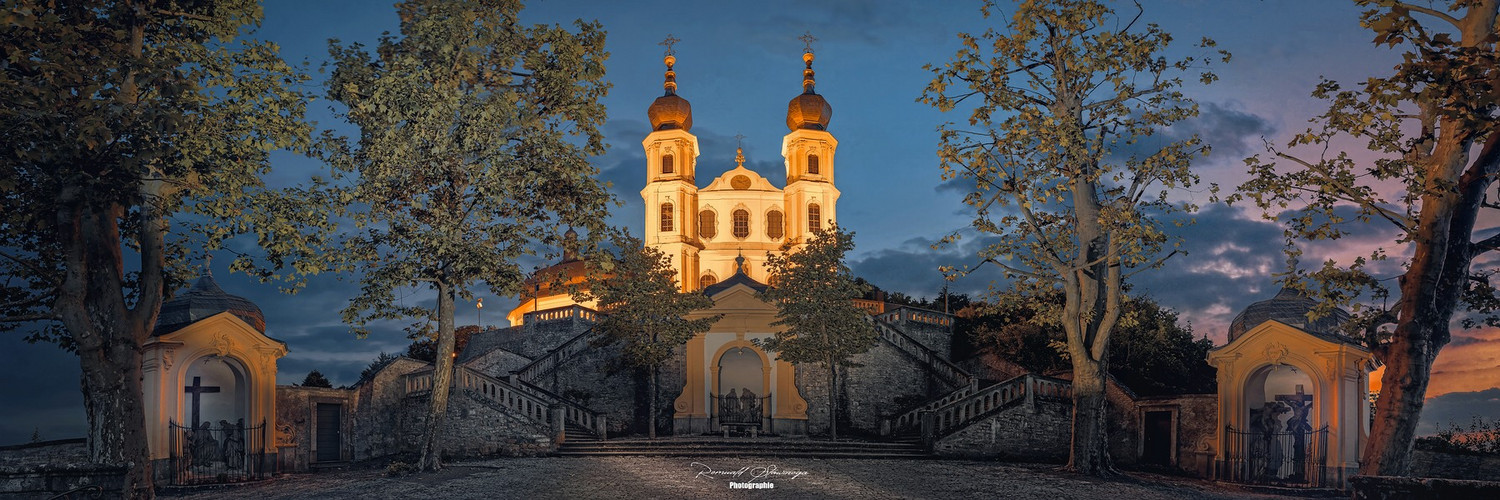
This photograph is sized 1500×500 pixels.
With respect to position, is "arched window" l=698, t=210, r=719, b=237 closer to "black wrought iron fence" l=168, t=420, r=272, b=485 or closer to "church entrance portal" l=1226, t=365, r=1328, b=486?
"black wrought iron fence" l=168, t=420, r=272, b=485

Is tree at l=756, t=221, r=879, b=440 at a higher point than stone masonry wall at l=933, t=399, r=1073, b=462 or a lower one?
higher

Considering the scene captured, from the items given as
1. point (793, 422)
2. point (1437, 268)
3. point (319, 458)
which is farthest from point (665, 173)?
point (1437, 268)

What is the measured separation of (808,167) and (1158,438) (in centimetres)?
4502

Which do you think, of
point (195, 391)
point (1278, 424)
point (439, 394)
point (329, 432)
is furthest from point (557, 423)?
point (1278, 424)

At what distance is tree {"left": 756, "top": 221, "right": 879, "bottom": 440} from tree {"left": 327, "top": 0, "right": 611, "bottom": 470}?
12.5 metres

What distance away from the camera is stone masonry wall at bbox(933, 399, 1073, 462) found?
26797mm

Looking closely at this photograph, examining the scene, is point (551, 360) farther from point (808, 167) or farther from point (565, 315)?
point (808, 167)

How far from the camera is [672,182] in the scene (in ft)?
222

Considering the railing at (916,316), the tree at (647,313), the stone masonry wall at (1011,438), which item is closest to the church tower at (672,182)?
the railing at (916,316)

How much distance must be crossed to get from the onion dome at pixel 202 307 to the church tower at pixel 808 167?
45372 mm

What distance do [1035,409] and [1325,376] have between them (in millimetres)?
8260

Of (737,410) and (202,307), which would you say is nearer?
(202,307)

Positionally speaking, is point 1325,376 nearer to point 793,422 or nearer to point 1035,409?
A: point 1035,409

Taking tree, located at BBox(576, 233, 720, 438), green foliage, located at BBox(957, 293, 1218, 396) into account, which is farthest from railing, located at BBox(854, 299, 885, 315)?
tree, located at BBox(576, 233, 720, 438)
